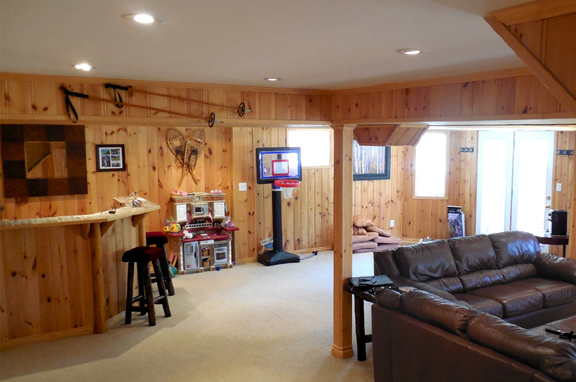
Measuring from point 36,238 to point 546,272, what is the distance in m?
5.49

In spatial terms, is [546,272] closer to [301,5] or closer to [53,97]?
[301,5]

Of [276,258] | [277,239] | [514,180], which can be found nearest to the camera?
[276,258]

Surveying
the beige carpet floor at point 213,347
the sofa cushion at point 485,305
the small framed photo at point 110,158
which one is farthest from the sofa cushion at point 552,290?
the small framed photo at point 110,158

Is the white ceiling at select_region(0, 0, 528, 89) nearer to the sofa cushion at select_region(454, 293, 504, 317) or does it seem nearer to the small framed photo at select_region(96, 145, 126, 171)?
the sofa cushion at select_region(454, 293, 504, 317)

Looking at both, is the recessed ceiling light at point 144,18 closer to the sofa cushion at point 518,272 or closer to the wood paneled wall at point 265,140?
the wood paneled wall at point 265,140

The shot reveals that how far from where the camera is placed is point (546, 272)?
525cm

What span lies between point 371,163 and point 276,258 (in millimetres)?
2840

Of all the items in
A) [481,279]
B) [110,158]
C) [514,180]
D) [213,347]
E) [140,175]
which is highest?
[110,158]

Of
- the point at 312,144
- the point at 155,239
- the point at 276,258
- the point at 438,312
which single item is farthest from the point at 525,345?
the point at 312,144

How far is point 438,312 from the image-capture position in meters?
2.98

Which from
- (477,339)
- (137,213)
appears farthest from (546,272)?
(137,213)

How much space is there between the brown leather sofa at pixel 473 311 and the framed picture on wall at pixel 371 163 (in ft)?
11.6

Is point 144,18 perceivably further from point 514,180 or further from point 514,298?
point 514,180

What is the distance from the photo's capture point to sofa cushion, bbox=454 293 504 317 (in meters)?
4.31
